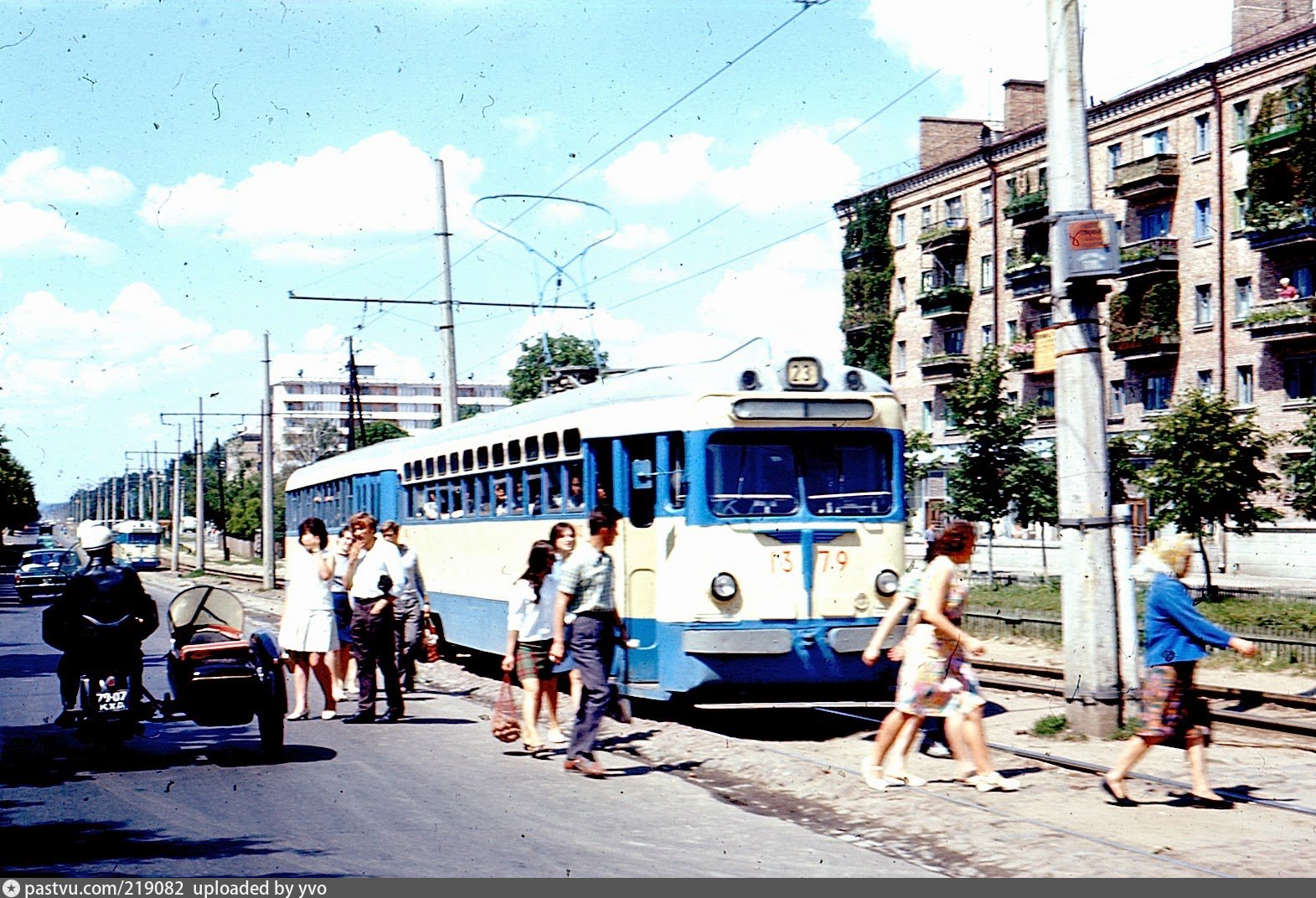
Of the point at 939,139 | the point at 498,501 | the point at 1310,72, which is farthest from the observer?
the point at 939,139

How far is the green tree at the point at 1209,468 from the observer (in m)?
30.7

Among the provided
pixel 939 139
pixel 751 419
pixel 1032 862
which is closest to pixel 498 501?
pixel 751 419

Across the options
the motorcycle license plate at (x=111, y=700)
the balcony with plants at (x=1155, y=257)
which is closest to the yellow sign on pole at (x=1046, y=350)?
the motorcycle license plate at (x=111, y=700)

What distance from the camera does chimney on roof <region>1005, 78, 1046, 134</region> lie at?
58000 millimetres

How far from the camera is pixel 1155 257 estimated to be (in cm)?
4825

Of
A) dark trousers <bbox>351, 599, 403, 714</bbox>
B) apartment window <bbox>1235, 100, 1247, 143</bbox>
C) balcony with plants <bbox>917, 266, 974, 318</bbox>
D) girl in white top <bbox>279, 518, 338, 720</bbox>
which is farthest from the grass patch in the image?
balcony with plants <bbox>917, 266, 974, 318</bbox>

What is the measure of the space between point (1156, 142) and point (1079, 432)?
40.8 m

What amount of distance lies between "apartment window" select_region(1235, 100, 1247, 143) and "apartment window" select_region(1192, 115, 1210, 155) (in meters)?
1.15

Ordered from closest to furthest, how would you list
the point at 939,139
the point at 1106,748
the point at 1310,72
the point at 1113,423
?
the point at 1106,748, the point at 1310,72, the point at 1113,423, the point at 939,139

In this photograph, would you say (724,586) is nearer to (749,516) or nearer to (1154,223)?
(749,516)

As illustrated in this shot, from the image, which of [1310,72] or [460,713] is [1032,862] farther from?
[1310,72]

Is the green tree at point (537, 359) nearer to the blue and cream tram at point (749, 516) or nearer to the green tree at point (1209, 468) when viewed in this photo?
the green tree at point (1209, 468)

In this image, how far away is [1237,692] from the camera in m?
14.7
